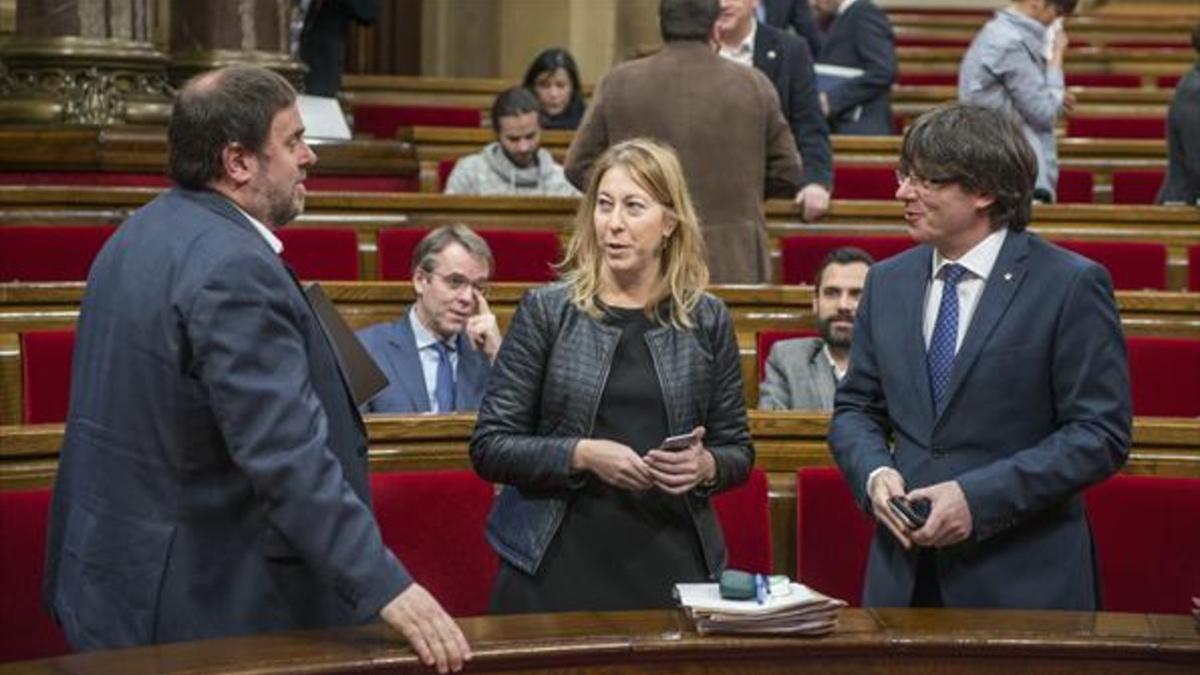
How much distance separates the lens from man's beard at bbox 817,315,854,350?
510 cm

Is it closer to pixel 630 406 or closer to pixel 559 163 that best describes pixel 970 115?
pixel 630 406

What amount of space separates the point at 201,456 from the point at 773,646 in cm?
69

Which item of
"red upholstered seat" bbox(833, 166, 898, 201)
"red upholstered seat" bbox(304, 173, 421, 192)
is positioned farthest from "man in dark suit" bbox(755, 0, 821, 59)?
"red upholstered seat" bbox(304, 173, 421, 192)

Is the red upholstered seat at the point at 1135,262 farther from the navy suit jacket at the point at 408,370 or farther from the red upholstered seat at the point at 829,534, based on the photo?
the red upholstered seat at the point at 829,534

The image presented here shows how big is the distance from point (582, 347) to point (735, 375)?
0.24 meters

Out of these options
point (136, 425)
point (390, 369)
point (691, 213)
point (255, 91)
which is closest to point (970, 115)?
point (691, 213)

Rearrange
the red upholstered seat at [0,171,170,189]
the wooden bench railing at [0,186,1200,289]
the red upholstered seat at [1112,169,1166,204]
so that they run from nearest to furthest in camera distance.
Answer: the wooden bench railing at [0,186,1200,289]
the red upholstered seat at [0,171,170,189]
the red upholstered seat at [1112,169,1166,204]

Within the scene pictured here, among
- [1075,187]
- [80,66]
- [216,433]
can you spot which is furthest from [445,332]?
[1075,187]

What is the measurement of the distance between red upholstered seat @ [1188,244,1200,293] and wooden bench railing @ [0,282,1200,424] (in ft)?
3.65

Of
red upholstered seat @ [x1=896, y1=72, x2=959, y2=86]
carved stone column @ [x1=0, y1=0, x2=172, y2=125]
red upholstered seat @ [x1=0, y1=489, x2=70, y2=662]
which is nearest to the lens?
red upholstered seat @ [x1=0, y1=489, x2=70, y2=662]

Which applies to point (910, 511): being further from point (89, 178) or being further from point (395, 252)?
point (89, 178)

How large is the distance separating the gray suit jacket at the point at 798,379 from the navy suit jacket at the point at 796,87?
149 centimetres

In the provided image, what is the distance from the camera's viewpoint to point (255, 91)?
2.85 meters

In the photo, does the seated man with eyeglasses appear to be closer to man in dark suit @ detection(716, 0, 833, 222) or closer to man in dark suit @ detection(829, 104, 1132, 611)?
man in dark suit @ detection(716, 0, 833, 222)
